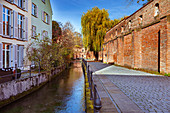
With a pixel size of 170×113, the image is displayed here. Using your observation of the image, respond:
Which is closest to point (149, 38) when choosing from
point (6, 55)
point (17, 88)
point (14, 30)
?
point (17, 88)

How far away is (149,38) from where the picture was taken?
12.7 meters

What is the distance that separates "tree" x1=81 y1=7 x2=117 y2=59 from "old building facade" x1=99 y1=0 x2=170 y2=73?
33.2 feet

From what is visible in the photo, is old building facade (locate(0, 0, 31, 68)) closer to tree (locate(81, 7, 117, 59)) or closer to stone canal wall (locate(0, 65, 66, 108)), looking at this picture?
stone canal wall (locate(0, 65, 66, 108))

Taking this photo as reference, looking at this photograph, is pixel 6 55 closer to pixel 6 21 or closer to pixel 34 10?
pixel 6 21

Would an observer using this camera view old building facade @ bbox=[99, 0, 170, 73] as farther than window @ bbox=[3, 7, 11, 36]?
No

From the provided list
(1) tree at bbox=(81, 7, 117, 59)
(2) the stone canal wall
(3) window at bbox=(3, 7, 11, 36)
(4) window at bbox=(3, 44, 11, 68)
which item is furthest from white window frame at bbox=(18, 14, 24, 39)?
(1) tree at bbox=(81, 7, 117, 59)

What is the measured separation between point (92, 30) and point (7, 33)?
64.0 ft

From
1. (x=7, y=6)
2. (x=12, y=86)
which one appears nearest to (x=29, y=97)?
(x=12, y=86)

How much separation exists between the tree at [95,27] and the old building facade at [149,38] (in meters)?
10.1

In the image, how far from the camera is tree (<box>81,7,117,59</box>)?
92.1 feet

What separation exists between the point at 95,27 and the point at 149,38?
17009mm

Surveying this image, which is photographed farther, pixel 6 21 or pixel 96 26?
pixel 96 26

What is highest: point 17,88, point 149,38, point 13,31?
point 13,31

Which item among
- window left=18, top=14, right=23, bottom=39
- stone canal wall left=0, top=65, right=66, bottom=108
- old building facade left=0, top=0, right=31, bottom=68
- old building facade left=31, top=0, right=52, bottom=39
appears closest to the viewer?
stone canal wall left=0, top=65, right=66, bottom=108
